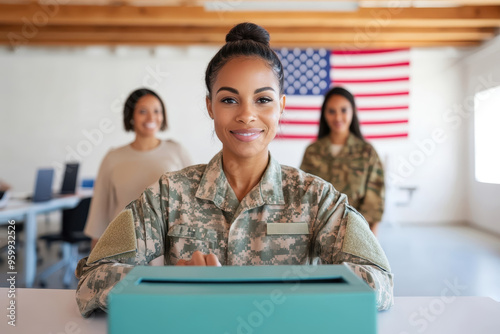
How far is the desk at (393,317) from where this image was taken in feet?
2.65

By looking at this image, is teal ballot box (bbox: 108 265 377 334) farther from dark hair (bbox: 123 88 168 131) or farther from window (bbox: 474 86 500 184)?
window (bbox: 474 86 500 184)

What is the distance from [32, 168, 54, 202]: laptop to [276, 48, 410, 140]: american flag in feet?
11.9

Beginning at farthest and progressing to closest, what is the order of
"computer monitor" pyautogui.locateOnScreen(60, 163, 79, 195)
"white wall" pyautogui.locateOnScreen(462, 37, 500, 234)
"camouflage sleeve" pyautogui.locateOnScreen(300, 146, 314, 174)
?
"white wall" pyautogui.locateOnScreen(462, 37, 500, 234) < "computer monitor" pyautogui.locateOnScreen(60, 163, 79, 195) < "camouflage sleeve" pyautogui.locateOnScreen(300, 146, 314, 174)

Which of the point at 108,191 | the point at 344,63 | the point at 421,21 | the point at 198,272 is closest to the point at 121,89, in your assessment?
the point at 344,63

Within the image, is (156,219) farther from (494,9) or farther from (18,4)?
(494,9)

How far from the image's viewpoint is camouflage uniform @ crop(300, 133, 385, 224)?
2.51 metres

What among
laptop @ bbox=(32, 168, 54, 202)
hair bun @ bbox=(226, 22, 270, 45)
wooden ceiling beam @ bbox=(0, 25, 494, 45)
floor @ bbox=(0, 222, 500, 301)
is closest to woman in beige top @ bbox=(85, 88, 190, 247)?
hair bun @ bbox=(226, 22, 270, 45)

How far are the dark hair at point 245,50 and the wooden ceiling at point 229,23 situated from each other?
13.4 ft

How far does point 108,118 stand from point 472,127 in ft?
21.5

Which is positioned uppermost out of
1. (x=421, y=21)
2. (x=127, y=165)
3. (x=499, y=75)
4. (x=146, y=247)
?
(x=421, y=21)

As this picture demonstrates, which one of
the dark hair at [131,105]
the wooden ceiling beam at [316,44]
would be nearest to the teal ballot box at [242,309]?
the dark hair at [131,105]

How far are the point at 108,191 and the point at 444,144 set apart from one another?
6.81m

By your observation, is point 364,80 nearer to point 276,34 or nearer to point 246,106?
point 276,34

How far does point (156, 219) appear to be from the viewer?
1.12m
